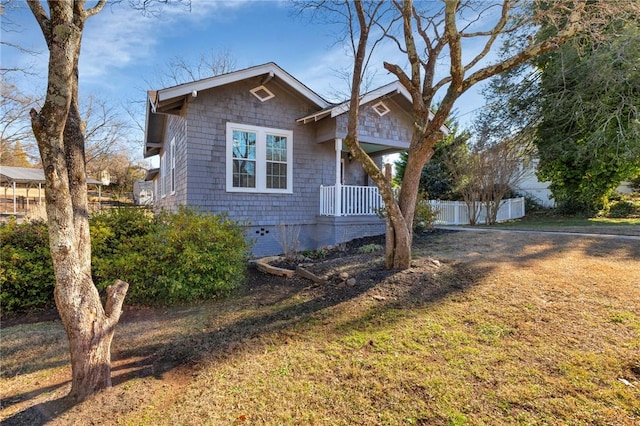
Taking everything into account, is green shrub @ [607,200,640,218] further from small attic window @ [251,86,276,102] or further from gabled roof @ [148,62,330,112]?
small attic window @ [251,86,276,102]

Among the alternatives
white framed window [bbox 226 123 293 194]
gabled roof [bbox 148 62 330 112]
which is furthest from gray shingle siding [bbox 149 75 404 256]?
gabled roof [bbox 148 62 330 112]

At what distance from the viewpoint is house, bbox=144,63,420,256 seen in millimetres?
8945

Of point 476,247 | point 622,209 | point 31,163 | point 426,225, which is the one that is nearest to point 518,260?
point 476,247

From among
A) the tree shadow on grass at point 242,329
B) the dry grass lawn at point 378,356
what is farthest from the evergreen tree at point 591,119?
the tree shadow on grass at point 242,329

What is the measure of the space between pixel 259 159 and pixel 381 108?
4.50 meters

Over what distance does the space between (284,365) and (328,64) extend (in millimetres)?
7523

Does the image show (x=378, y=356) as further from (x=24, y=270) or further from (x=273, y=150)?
(x=273, y=150)

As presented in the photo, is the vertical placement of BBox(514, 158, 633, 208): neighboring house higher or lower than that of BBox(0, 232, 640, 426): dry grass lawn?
higher

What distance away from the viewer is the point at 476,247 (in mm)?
7805

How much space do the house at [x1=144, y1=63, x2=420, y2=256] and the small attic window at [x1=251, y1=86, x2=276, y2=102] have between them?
28 millimetres

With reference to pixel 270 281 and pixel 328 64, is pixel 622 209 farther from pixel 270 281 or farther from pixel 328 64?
pixel 270 281

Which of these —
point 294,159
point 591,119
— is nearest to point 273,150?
point 294,159

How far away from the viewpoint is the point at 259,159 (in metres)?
9.79

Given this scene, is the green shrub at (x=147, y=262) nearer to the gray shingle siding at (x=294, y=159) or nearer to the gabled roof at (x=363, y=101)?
the gray shingle siding at (x=294, y=159)
